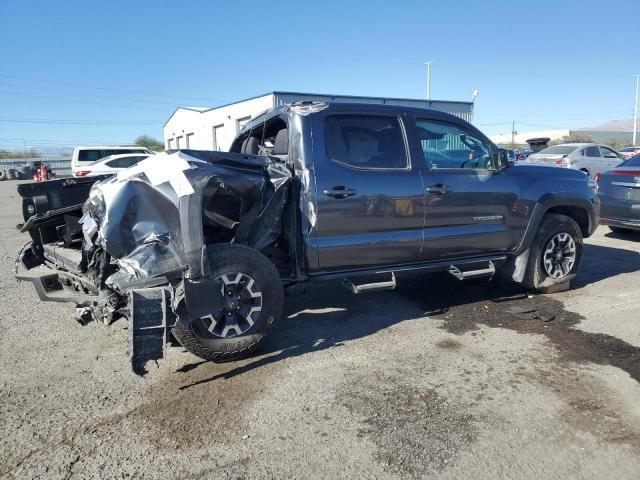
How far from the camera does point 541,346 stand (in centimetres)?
427

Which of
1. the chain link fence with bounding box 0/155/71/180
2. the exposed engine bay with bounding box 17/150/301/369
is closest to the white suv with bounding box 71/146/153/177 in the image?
the chain link fence with bounding box 0/155/71/180

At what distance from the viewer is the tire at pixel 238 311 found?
3744mm

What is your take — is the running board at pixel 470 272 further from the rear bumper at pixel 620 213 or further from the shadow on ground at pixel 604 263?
the rear bumper at pixel 620 213

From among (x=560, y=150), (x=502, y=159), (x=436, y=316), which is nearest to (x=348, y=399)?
(x=436, y=316)

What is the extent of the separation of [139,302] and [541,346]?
3.42 metres

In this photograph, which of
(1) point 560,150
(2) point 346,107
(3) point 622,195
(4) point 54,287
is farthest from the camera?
(1) point 560,150

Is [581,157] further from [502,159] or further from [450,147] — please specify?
[450,147]

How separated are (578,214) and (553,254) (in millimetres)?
735

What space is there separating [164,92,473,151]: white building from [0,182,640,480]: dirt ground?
52.2ft

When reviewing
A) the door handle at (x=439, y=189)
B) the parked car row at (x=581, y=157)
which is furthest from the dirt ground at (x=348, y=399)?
the parked car row at (x=581, y=157)

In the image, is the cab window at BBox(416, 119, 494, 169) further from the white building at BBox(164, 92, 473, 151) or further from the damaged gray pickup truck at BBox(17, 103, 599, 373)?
the white building at BBox(164, 92, 473, 151)

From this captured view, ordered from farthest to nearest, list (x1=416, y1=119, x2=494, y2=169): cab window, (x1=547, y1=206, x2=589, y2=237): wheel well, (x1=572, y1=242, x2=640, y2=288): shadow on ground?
1. (x1=572, y1=242, x2=640, y2=288): shadow on ground
2. (x1=547, y1=206, x2=589, y2=237): wheel well
3. (x1=416, y1=119, x2=494, y2=169): cab window

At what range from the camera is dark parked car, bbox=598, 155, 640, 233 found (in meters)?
8.36

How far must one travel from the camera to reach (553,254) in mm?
5699
